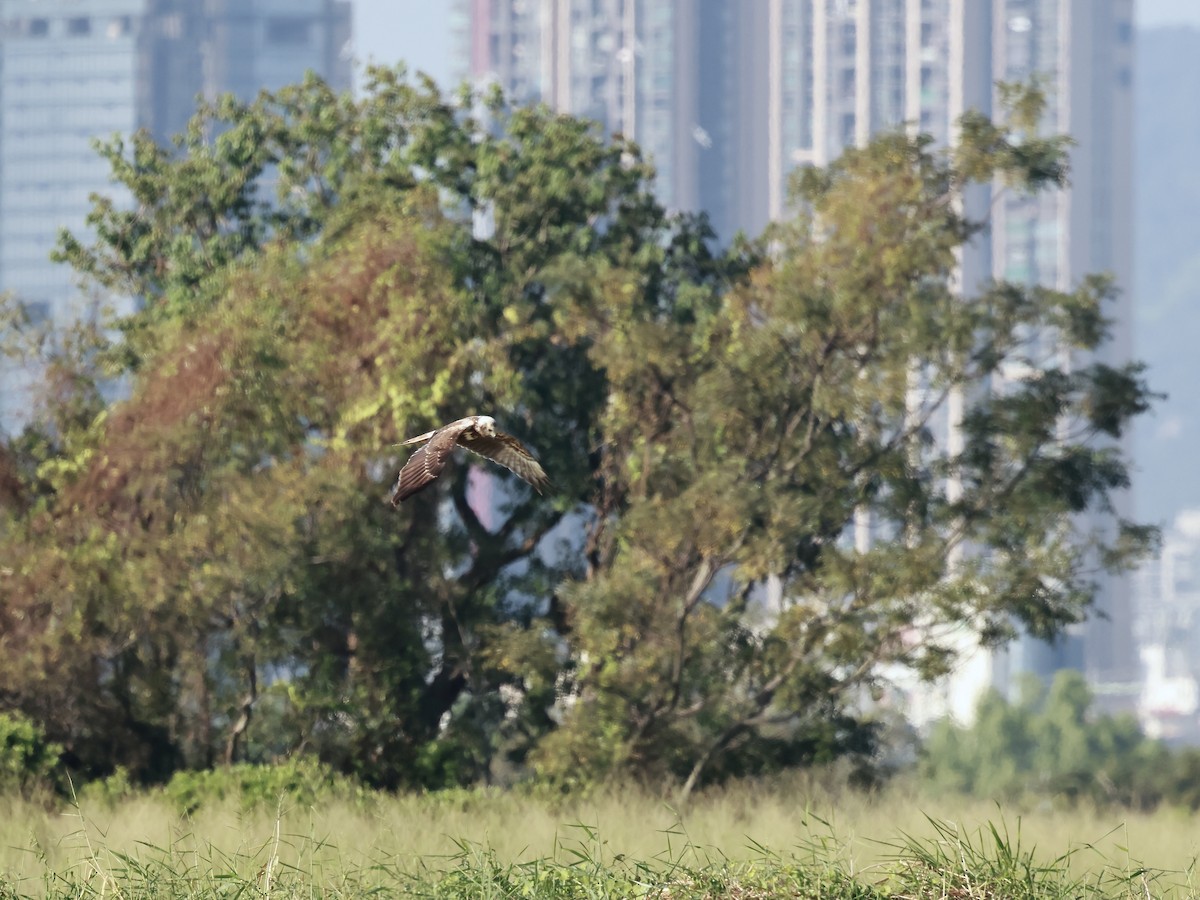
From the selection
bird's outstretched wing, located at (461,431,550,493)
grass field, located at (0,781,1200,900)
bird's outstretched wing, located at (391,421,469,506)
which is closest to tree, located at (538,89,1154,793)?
grass field, located at (0,781,1200,900)

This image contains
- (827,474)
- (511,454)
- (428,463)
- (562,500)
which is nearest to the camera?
(428,463)

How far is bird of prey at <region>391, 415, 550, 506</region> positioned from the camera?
41.0 feet

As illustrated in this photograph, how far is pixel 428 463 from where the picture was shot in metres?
12.6

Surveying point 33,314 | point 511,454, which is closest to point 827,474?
point 33,314

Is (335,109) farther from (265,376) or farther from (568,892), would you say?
(568,892)

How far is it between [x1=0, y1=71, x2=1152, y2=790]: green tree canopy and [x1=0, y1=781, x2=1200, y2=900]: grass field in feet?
7.32

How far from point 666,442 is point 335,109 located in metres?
7.54

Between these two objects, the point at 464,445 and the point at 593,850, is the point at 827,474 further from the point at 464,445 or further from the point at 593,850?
the point at 464,445

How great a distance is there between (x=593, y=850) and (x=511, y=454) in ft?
9.02

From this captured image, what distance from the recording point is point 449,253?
27141 millimetres

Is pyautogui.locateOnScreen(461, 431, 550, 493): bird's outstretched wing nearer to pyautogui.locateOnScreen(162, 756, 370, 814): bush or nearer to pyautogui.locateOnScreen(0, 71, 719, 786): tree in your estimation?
pyautogui.locateOnScreen(162, 756, 370, 814): bush

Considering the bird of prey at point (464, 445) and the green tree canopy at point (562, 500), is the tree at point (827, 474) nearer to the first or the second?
the green tree canopy at point (562, 500)

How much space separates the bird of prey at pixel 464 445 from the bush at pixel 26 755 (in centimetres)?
1159

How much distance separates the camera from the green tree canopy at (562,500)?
24.7 meters
